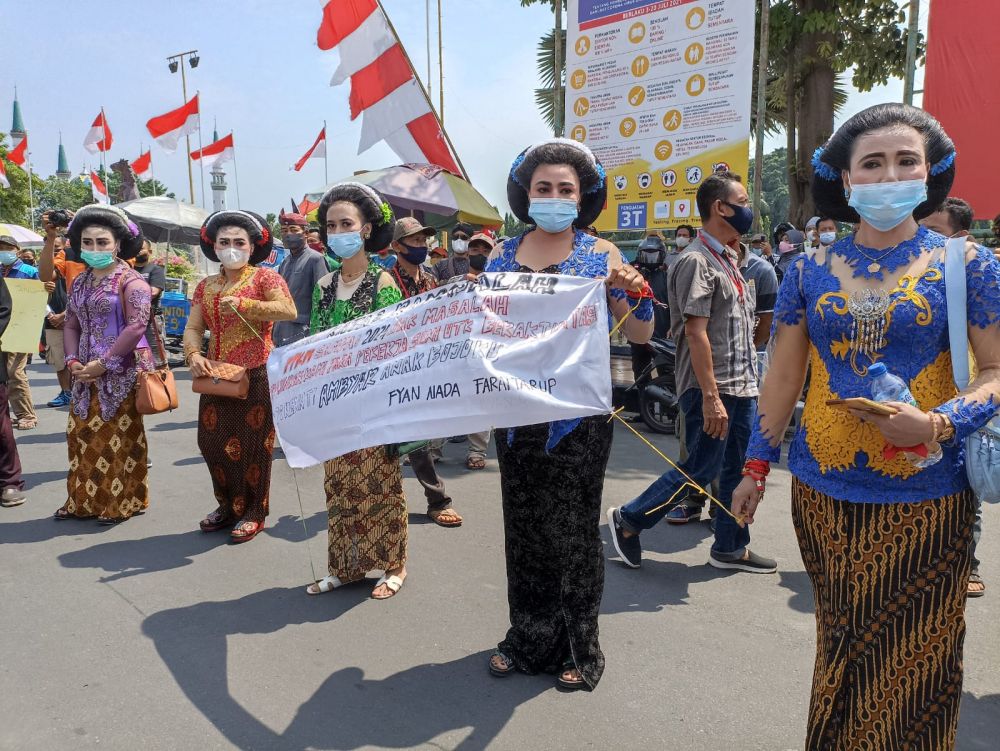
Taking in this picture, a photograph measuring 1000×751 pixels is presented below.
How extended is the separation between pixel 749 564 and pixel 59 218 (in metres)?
6.42

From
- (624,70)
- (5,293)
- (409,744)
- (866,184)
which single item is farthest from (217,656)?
(624,70)

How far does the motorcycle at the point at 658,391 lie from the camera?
24.7 feet

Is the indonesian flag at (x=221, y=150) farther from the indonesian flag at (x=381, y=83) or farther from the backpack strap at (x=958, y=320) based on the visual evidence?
the backpack strap at (x=958, y=320)

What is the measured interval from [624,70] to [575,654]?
32.9 feet

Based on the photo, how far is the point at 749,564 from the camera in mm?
4234

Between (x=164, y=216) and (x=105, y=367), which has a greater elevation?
(x=164, y=216)

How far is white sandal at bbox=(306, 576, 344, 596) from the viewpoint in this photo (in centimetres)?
391

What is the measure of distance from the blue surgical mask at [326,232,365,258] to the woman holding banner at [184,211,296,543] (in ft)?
2.68

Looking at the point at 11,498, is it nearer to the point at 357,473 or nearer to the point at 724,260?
the point at 357,473

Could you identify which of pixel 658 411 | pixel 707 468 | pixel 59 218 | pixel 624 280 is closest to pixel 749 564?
pixel 707 468

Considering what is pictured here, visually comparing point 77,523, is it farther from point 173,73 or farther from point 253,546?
point 173,73

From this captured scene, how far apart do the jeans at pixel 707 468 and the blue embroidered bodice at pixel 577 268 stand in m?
1.36

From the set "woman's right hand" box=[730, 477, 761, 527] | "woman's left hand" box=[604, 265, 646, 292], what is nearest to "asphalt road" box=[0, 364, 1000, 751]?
"woman's right hand" box=[730, 477, 761, 527]

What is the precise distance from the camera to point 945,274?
2.00 metres
